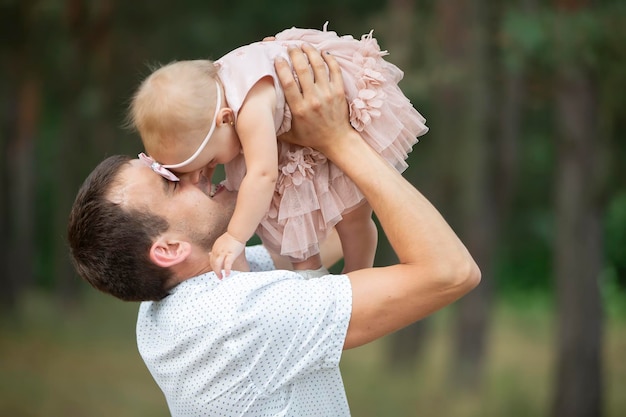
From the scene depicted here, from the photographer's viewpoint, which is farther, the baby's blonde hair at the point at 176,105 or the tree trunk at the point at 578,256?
the tree trunk at the point at 578,256

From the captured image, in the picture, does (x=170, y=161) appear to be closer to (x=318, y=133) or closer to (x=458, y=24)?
(x=318, y=133)

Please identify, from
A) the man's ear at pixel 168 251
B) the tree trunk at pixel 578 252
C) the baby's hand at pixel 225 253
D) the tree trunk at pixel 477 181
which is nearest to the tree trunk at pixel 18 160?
the tree trunk at pixel 477 181

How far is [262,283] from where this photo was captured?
65.4 inches

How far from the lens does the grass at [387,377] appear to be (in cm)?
691

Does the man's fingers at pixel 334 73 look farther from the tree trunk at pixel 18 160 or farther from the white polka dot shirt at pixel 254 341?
the tree trunk at pixel 18 160

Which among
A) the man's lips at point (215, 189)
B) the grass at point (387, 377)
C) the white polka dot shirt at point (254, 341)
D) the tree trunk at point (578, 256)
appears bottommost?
the grass at point (387, 377)

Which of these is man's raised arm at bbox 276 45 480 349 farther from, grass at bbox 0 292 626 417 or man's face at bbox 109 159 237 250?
grass at bbox 0 292 626 417

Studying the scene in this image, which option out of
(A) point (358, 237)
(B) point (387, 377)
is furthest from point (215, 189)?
(B) point (387, 377)

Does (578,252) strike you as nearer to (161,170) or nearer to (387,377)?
(387,377)

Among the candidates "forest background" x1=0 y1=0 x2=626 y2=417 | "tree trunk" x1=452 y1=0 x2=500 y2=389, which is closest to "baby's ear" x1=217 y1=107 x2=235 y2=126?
"forest background" x1=0 y1=0 x2=626 y2=417

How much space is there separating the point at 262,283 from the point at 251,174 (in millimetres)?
209

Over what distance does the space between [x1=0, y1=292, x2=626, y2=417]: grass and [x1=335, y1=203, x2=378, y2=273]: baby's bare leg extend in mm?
4989

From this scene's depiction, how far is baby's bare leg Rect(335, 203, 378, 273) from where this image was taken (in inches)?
75.4

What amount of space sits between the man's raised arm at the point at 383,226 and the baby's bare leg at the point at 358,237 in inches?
8.3
